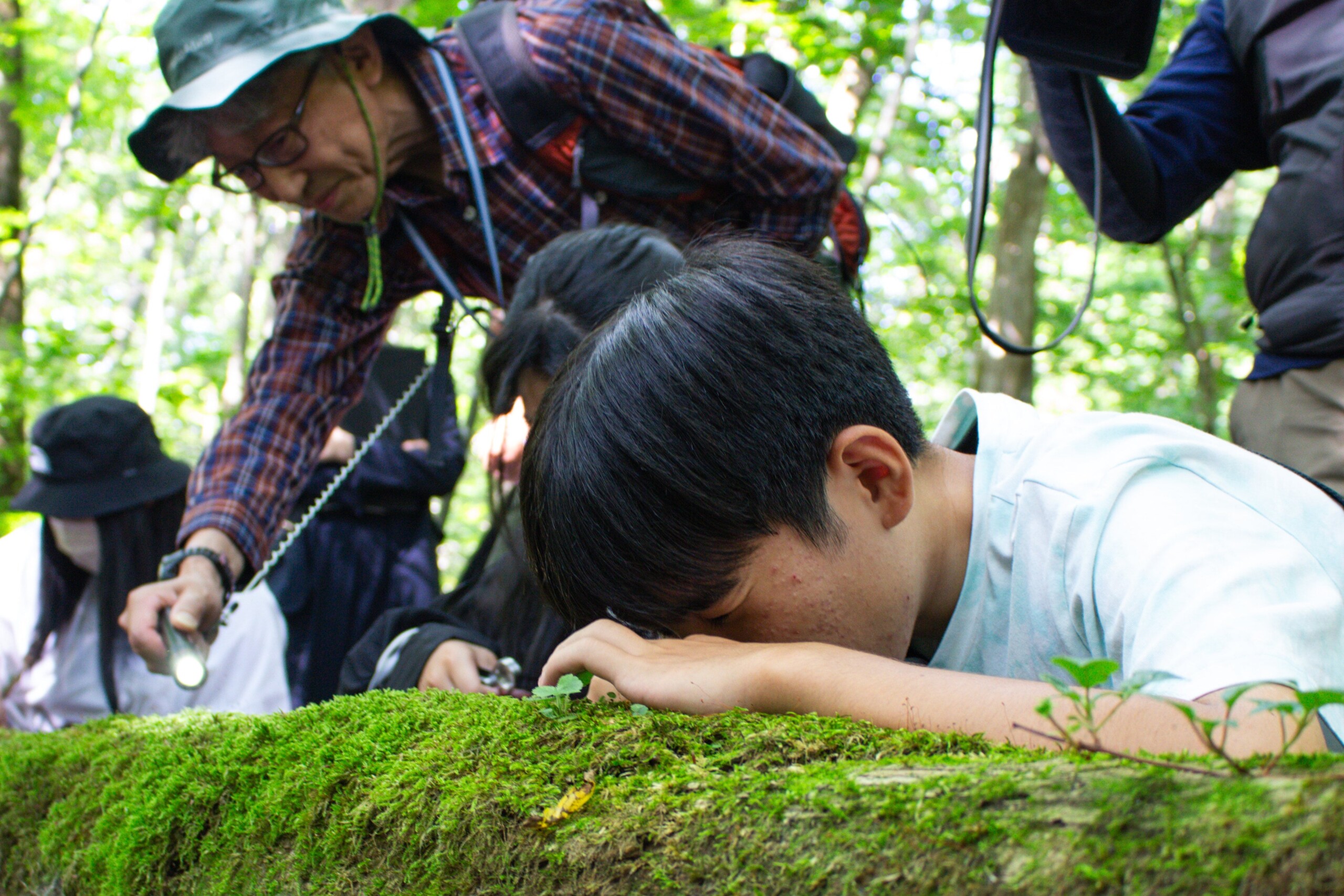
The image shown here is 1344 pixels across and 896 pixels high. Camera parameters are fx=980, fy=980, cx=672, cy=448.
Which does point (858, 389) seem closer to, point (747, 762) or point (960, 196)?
point (747, 762)

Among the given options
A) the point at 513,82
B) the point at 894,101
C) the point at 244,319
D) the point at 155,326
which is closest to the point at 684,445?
the point at 513,82

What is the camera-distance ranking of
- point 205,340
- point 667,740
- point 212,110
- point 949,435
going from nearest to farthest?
point 667,740 → point 949,435 → point 212,110 → point 205,340

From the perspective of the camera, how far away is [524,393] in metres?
2.43

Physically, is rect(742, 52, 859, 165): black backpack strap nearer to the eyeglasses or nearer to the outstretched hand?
the eyeglasses

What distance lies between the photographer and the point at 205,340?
54.1 ft

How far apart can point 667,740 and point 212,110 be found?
236cm

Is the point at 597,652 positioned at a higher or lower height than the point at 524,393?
lower

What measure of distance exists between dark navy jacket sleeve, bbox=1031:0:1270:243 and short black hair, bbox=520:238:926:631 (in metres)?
1.50

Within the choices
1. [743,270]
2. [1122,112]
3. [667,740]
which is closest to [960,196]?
[1122,112]

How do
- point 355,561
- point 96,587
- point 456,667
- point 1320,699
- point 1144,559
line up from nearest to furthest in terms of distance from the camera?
point 1320,699
point 1144,559
point 456,667
point 96,587
point 355,561

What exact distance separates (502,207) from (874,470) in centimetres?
178

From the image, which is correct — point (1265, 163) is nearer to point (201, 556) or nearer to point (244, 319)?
point (201, 556)

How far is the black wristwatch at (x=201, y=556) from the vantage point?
9.04ft

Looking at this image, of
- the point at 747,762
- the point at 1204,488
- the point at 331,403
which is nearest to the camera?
the point at 747,762
